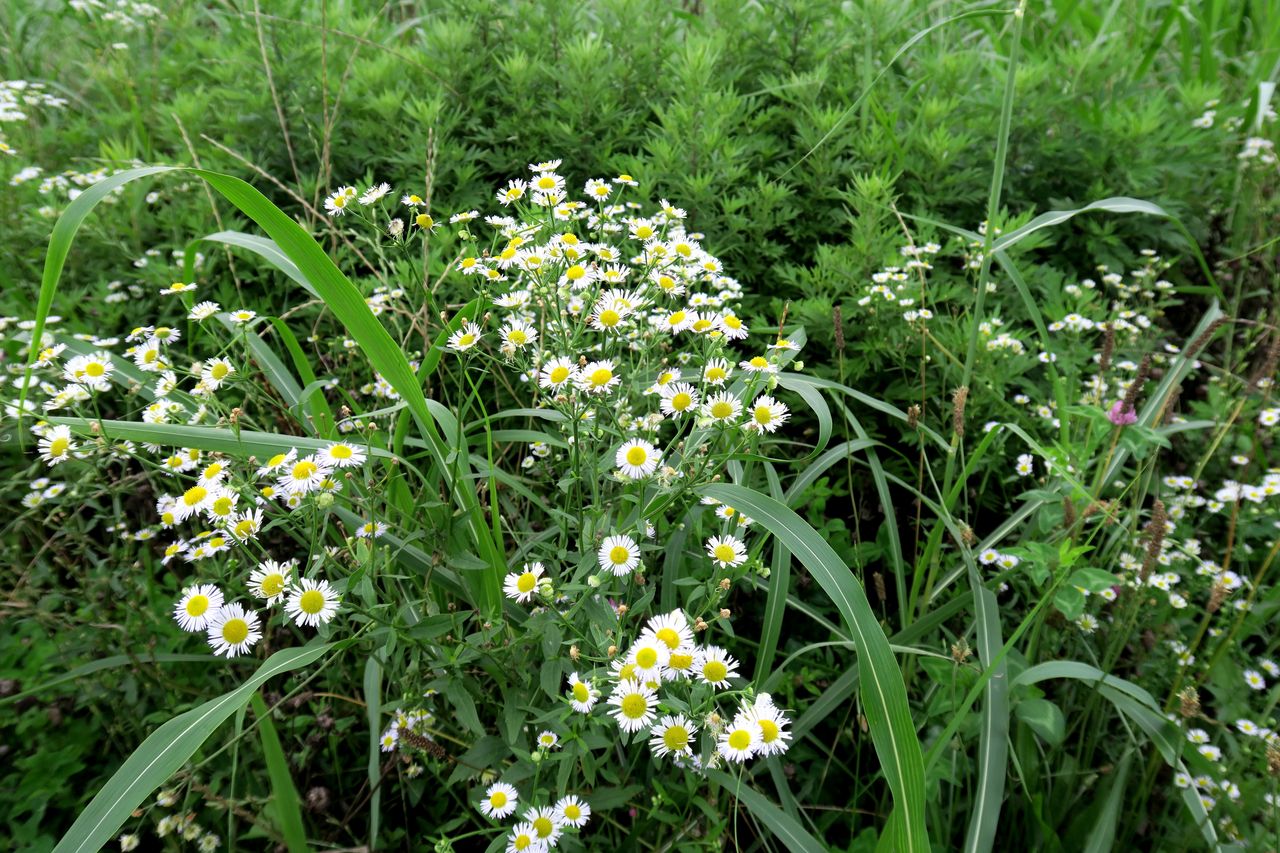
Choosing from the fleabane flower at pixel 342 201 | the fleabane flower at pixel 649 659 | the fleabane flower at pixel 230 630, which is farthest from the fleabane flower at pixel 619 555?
the fleabane flower at pixel 342 201

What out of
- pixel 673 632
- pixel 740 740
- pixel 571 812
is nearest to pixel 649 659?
pixel 673 632

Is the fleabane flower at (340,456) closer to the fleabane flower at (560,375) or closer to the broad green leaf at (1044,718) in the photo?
the fleabane flower at (560,375)

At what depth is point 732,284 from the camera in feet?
5.48

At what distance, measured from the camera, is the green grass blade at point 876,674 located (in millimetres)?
928

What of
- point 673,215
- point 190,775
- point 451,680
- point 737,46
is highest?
point 737,46

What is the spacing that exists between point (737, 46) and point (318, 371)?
1.66 metres

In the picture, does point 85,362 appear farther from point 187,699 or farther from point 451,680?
point 451,680

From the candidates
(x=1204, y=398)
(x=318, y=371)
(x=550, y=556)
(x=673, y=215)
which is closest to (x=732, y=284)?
(x=673, y=215)

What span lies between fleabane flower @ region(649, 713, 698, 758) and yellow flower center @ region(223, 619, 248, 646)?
537 millimetres

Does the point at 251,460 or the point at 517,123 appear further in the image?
the point at 517,123

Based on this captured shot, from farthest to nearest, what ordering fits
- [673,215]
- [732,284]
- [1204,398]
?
[1204,398]
[732,284]
[673,215]

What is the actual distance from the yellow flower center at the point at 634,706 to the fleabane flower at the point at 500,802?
0.75ft

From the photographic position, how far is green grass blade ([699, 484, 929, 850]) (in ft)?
3.04

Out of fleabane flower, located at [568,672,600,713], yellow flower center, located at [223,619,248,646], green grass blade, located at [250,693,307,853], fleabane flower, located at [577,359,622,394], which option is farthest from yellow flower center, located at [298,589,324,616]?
fleabane flower, located at [577,359,622,394]
